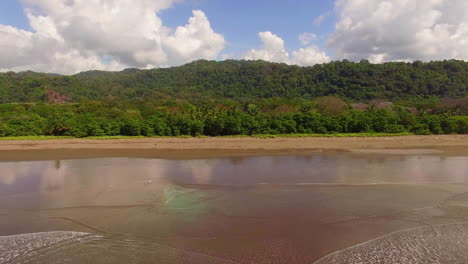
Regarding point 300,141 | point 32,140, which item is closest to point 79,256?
point 300,141

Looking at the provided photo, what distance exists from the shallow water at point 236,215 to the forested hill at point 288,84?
7402 cm

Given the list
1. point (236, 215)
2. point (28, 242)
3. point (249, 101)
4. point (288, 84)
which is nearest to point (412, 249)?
point (236, 215)

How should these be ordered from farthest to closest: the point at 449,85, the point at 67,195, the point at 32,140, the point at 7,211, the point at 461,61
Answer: the point at 461,61 → the point at 449,85 → the point at 32,140 → the point at 67,195 → the point at 7,211

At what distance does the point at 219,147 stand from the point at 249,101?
136 ft

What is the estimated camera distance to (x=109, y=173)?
1761 cm

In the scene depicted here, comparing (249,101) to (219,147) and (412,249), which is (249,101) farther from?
(412,249)

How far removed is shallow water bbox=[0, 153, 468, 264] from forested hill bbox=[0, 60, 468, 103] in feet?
243

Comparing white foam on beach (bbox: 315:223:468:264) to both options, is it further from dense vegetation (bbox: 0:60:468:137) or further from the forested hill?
the forested hill

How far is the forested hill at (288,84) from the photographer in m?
83.1

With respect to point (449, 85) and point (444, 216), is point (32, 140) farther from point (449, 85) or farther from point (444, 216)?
point (449, 85)

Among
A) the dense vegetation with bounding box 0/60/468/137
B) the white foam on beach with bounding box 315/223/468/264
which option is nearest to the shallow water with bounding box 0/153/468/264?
the white foam on beach with bounding box 315/223/468/264

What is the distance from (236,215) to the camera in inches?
404

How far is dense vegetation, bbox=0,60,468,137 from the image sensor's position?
35.5 m

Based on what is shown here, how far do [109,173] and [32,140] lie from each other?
20.5 metres
